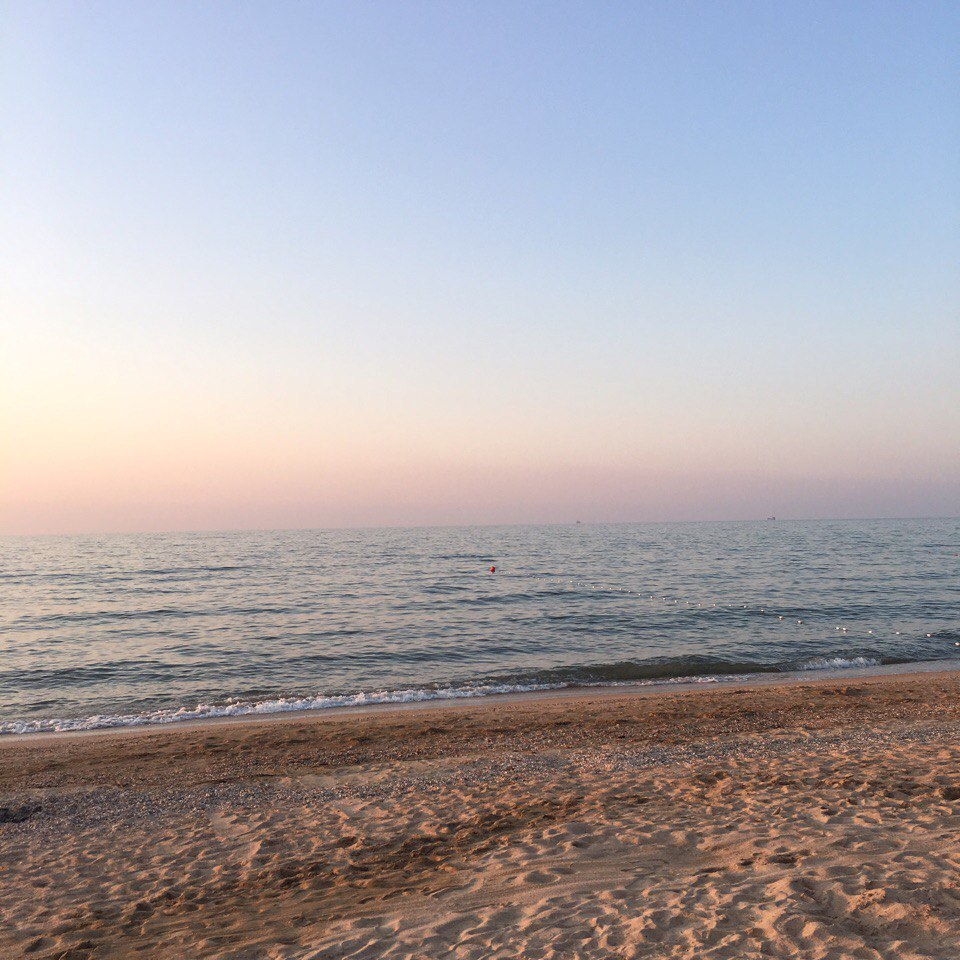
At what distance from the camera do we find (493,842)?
7.55m

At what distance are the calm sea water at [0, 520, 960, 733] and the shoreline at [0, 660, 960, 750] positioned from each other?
463 mm

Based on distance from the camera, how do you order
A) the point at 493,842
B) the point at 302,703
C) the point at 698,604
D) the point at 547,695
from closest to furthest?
the point at 493,842, the point at 302,703, the point at 547,695, the point at 698,604

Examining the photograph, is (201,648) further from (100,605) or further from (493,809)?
(493,809)

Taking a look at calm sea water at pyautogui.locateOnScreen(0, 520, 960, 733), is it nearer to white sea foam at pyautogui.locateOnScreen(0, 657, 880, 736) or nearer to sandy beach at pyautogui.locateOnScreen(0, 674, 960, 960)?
white sea foam at pyautogui.locateOnScreen(0, 657, 880, 736)

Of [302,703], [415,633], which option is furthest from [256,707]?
[415,633]

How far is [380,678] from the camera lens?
19.5 meters

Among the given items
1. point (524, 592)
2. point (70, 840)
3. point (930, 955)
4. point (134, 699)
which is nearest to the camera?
point (930, 955)

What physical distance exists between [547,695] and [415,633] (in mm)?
9473

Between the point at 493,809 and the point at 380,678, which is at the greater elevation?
the point at 493,809

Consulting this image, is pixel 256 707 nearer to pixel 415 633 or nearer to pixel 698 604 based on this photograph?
pixel 415 633

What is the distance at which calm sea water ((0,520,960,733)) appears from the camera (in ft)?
60.4

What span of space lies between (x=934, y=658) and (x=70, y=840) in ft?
80.3

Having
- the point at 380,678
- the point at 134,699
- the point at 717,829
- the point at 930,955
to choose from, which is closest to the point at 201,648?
the point at 134,699

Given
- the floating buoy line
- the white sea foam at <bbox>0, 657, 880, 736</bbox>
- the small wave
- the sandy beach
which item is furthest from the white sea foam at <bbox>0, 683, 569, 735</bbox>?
the floating buoy line
